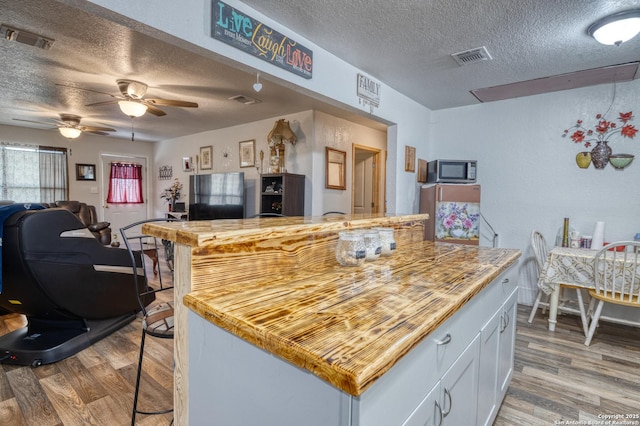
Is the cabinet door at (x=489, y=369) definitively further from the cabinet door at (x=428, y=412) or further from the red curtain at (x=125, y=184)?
the red curtain at (x=125, y=184)

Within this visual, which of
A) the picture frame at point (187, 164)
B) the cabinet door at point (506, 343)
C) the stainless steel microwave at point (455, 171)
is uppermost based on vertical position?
the picture frame at point (187, 164)

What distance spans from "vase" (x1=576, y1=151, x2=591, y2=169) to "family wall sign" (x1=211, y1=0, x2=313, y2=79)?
9.58 feet

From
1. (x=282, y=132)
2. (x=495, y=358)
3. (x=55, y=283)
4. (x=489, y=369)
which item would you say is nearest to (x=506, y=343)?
(x=495, y=358)

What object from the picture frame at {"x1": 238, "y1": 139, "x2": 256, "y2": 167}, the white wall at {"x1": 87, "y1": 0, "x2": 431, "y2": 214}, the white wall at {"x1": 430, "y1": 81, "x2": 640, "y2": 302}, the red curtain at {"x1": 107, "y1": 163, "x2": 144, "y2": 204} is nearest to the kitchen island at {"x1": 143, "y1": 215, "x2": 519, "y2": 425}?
the white wall at {"x1": 87, "y1": 0, "x2": 431, "y2": 214}

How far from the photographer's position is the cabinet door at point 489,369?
137cm

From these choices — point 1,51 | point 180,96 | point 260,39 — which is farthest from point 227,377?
point 180,96

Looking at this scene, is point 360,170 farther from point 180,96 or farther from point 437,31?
point 437,31

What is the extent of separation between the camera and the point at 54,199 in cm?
641

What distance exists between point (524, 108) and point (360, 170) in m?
3.07

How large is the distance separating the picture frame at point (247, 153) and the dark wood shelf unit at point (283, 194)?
90 centimetres

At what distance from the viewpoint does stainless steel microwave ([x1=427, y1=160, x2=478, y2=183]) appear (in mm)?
3734

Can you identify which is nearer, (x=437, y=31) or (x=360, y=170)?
(x=437, y=31)

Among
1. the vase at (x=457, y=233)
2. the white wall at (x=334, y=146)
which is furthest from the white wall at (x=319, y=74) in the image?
the white wall at (x=334, y=146)

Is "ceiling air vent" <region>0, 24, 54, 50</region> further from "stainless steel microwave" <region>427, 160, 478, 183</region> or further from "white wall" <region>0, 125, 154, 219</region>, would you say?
"white wall" <region>0, 125, 154, 219</region>
